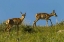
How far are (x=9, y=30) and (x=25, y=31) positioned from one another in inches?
51.0

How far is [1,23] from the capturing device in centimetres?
2314

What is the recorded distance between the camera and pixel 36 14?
90.3ft

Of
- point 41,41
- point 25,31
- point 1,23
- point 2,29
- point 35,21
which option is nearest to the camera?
point 41,41

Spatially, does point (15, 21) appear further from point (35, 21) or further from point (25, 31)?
point (35, 21)

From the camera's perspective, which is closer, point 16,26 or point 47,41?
point 47,41

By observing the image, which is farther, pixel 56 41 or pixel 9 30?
pixel 9 30

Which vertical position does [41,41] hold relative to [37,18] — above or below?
below

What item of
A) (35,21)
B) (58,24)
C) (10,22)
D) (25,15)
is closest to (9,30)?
(10,22)

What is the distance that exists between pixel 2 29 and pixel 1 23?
1.91m

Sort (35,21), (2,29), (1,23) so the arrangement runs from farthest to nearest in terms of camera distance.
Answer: (35,21)
(1,23)
(2,29)

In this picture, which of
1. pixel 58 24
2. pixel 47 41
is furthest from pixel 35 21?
pixel 47 41

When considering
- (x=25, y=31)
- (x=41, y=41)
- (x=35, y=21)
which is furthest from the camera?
(x=35, y=21)

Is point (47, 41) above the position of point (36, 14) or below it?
below

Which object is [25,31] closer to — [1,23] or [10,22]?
[10,22]
